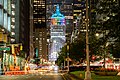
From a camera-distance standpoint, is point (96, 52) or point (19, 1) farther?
point (19, 1)

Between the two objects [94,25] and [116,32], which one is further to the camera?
[94,25]

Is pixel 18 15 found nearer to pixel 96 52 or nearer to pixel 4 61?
pixel 4 61

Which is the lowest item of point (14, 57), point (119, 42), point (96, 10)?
point (14, 57)

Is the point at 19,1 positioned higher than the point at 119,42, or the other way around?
the point at 19,1

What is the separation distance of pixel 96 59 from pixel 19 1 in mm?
109713

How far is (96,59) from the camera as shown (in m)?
81.7

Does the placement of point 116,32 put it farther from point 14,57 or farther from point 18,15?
point 18,15

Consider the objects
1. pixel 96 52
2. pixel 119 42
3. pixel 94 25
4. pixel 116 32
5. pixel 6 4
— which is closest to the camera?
pixel 116 32

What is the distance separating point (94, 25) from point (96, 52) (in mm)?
45916

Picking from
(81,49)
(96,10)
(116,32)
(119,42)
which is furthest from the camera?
(81,49)

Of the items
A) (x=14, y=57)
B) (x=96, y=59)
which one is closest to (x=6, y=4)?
(x=14, y=57)

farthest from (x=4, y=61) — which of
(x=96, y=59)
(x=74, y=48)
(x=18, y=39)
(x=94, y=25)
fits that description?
(x=94, y=25)

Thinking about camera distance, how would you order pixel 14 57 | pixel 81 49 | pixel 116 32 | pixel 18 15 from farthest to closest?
pixel 18 15 < pixel 14 57 < pixel 81 49 < pixel 116 32

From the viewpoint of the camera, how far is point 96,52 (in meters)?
75.8
